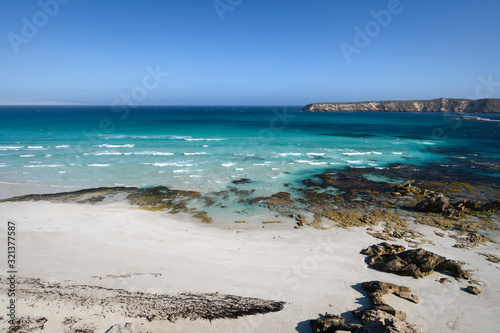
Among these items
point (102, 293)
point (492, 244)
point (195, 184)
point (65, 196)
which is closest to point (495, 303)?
point (492, 244)

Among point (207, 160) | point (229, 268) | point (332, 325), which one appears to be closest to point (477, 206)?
point (332, 325)

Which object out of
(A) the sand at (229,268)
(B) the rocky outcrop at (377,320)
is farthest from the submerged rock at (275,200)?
(B) the rocky outcrop at (377,320)

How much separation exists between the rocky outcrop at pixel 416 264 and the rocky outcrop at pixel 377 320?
1378 mm

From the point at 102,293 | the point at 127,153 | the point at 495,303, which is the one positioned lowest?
the point at 495,303

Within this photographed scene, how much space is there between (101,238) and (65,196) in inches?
347

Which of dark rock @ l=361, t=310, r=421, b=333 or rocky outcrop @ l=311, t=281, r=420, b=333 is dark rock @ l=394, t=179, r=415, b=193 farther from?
dark rock @ l=361, t=310, r=421, b=333

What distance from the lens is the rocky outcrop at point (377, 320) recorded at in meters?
6.26

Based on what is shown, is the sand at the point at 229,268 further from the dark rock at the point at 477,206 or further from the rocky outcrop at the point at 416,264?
the dark rock at the point at 477,206

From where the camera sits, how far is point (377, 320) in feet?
21.2

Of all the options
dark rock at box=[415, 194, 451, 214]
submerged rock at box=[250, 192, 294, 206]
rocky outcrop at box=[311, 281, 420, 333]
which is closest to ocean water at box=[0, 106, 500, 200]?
submerged rock at box=[250, 192, 294, 206]

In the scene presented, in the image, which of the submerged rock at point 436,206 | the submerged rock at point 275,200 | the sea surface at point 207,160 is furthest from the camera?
the sea surface at point 207,160

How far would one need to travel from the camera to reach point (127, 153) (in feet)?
108

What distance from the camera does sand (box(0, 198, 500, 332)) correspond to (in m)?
7.41

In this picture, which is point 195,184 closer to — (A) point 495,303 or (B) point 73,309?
(B) point 73,309
